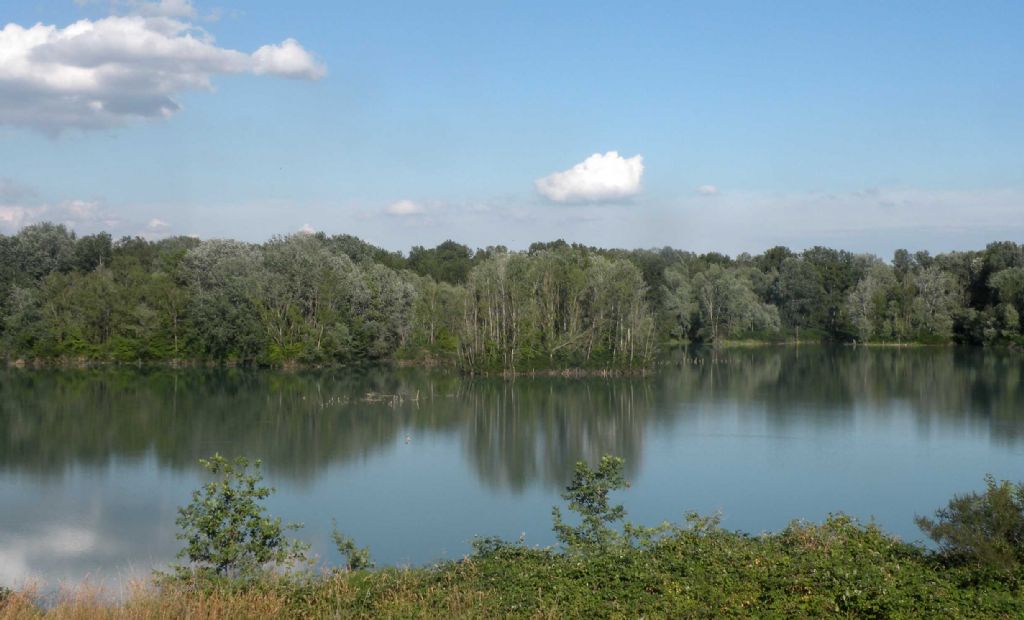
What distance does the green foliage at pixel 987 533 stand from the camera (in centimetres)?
888

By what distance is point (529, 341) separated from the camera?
4488 centimetres

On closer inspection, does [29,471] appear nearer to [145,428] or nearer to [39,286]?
[145,428]

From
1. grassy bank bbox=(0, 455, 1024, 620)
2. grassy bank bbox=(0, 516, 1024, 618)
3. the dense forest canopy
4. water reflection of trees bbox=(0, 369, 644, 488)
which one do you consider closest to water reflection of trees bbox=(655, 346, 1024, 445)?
the dense forest canopy

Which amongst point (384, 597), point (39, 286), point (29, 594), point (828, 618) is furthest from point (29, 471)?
point (39, 286)

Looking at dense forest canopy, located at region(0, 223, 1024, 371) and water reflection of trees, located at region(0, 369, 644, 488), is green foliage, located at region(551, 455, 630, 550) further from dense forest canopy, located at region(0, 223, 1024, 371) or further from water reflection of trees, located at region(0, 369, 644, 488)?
dense forest canopy, located at region(0, 223, 1024, 371)

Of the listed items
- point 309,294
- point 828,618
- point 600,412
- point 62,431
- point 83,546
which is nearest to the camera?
point 828,618

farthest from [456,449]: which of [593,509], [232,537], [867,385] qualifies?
[867,385]

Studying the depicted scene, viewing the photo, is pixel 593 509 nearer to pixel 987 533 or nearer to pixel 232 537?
pixel 232 537

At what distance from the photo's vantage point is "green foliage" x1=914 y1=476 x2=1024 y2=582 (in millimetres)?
8883

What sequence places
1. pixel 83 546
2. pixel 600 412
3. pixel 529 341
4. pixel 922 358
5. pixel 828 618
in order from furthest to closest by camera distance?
pixel 922 358, pixel 529 341, pixel 600 412, pixel 83 546, pixel 828 618

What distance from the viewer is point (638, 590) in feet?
28.3

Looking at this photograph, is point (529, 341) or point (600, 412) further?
point (529, 341)

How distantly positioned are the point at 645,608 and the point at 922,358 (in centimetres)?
5147

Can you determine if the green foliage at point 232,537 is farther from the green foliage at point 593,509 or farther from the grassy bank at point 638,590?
the green foliage at point 593,509
